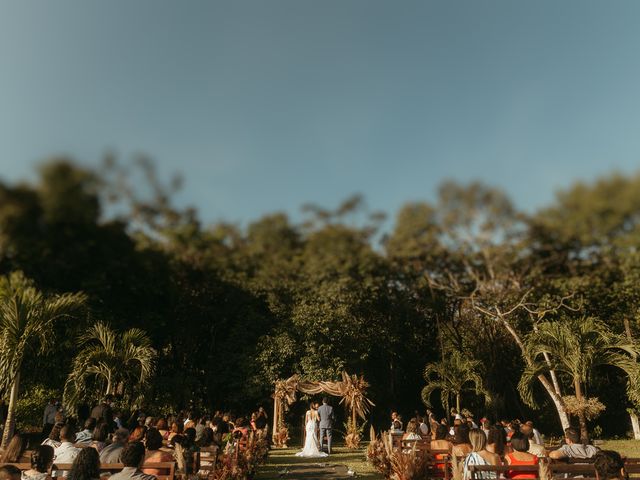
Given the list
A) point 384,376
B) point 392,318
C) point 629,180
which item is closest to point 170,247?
point 629,180

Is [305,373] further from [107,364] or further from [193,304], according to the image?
[107,364]

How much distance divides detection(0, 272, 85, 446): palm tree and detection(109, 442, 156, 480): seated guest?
19.5 feet

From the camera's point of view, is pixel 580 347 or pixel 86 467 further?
pixel 580 347

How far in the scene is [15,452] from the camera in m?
5.75

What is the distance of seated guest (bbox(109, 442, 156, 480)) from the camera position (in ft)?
14.9

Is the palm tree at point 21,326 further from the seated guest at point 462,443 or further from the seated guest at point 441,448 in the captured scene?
the seated guest at point 462,443

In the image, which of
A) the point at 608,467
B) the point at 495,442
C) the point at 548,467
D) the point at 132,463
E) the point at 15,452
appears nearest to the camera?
the point at 132,463

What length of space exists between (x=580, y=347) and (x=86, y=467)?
60.4ft

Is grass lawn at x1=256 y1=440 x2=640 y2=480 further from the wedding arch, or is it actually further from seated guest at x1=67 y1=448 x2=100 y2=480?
seated guest at x1=67 y1=448 x2=100 y2=480

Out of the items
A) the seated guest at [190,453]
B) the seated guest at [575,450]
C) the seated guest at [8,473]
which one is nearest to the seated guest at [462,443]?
the seated guest at [575,450]

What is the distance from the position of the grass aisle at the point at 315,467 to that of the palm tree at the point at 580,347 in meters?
8.42

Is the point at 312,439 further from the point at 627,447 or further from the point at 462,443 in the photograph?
the point at 627,447

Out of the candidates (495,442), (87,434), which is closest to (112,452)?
(87,434)

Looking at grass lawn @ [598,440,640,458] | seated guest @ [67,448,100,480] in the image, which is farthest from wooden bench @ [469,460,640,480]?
grass lawn @ [598,440,640,458]
